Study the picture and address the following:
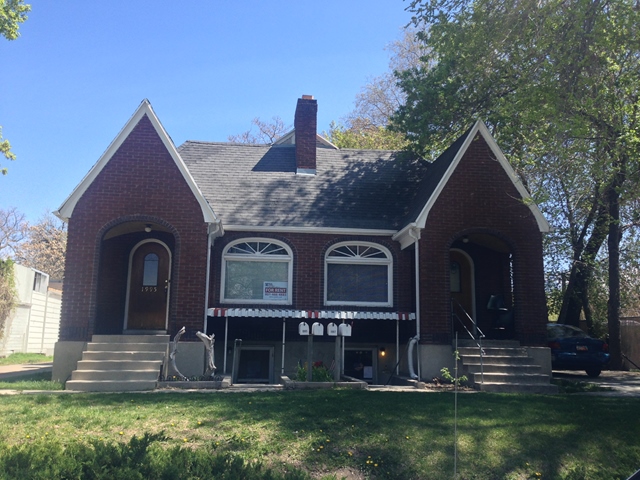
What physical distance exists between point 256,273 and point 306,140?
4.74 metres

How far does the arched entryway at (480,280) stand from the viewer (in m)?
16.2

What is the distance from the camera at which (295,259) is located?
15.8 metres

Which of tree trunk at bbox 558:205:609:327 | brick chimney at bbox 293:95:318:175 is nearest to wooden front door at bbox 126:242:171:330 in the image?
brick chimney at bbox 293:95:318:175

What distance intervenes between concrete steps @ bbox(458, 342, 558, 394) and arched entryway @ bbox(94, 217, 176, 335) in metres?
7.67

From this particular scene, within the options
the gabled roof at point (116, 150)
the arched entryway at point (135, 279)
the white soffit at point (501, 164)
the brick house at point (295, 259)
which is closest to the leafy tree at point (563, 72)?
the white soffit at point (501, 164)

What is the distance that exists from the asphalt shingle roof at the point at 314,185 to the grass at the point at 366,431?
6969 mm

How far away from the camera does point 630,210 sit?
2106 centimetres

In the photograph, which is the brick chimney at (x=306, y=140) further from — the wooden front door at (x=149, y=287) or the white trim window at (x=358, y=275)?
the wooden front door at (x=149, y=287)

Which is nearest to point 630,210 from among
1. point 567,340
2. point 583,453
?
point 567,340

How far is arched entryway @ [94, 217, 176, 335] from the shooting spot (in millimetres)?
15250

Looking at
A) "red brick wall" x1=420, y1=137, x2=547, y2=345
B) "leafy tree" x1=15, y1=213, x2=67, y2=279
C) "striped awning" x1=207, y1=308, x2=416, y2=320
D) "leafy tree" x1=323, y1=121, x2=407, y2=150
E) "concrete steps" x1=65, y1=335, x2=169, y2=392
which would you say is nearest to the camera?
"concrete steps" x1=65, y1=335, x2=169, y2=392

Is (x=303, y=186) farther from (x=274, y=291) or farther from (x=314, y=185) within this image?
(x=274, y=291)

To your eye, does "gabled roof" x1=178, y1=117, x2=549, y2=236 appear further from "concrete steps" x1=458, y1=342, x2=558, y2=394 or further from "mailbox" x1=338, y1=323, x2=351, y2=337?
"concrete steps" x1=458, y1=342, x2=558, y2=394

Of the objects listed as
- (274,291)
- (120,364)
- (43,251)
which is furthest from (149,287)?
(43,251)
